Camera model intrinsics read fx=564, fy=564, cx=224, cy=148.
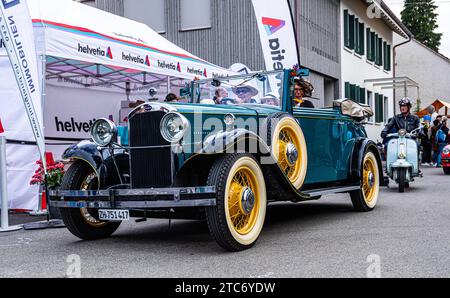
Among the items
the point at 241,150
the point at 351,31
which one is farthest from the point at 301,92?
the point at 351,31

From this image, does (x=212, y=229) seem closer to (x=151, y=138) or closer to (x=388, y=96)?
(x=151, y=138)

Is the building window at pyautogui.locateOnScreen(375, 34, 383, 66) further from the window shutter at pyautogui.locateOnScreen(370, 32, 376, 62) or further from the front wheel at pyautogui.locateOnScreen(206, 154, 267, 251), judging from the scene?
the front wheel at pyautogui.locateOnScreen(206, 154, 267, 251)

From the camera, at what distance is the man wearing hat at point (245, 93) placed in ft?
22.1

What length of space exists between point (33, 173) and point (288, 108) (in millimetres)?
4417

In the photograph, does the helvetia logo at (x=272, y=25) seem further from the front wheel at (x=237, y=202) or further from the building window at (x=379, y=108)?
the building window at (x=379, y=108)

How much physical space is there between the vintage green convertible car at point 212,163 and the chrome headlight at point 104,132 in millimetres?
10

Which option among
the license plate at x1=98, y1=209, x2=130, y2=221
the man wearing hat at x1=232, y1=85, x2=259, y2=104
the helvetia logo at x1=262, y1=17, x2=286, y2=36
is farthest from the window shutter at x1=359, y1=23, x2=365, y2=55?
the license plate at x1=98, y1=209, x2=130, y2=221

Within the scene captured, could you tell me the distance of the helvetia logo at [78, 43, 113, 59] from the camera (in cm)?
892

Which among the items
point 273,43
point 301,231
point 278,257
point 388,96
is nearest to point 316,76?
point 273,43

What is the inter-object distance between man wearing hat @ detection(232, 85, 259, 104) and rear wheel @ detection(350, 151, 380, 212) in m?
1.95

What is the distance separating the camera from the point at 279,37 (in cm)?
1027

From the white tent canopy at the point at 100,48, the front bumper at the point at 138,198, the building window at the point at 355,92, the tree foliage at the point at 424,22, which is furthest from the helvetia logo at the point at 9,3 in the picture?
the tree foliage at the point at 424,22

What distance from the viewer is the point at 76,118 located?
11.7 meters

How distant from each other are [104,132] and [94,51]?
13.0 feet
